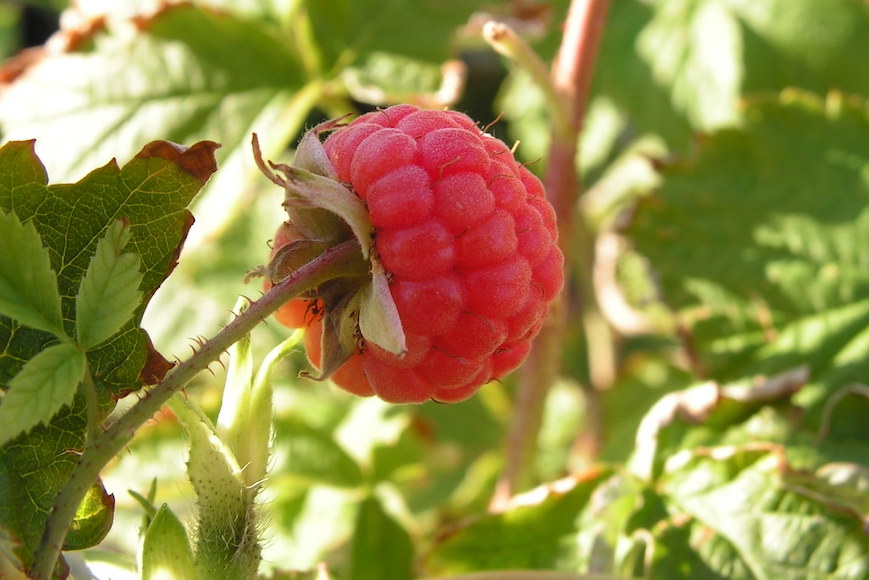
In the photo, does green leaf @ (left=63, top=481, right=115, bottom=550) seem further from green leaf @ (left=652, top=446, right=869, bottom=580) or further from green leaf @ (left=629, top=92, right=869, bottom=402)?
green leaf @ (left=629, top=92, right=869, bottom=402)

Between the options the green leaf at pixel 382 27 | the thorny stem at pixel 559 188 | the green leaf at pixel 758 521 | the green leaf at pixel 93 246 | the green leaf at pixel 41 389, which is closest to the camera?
the green leaf at pixel 41 389

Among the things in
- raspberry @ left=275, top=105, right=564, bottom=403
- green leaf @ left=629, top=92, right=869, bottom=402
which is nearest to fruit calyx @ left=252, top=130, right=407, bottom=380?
raspberry @ left=275, top=105, right=564, bottom=403

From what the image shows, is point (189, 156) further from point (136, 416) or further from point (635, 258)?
point (635, 258)

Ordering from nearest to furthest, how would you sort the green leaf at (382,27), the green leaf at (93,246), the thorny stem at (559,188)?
the green leaf at (93,246) → the thorny stem at (559,188) → the green leaf at (382,27)

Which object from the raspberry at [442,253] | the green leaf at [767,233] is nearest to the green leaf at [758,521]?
the green leaf at [767,233]

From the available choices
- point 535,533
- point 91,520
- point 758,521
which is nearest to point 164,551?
point 91,520

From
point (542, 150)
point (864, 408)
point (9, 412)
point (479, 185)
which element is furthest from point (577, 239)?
point (9, 412)

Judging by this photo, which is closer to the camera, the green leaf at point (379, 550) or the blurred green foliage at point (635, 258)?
the blurred green foliage at point (635, 258)

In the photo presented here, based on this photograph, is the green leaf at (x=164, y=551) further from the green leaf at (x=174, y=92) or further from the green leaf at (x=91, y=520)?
the green leaf at (x=174, y=92)
